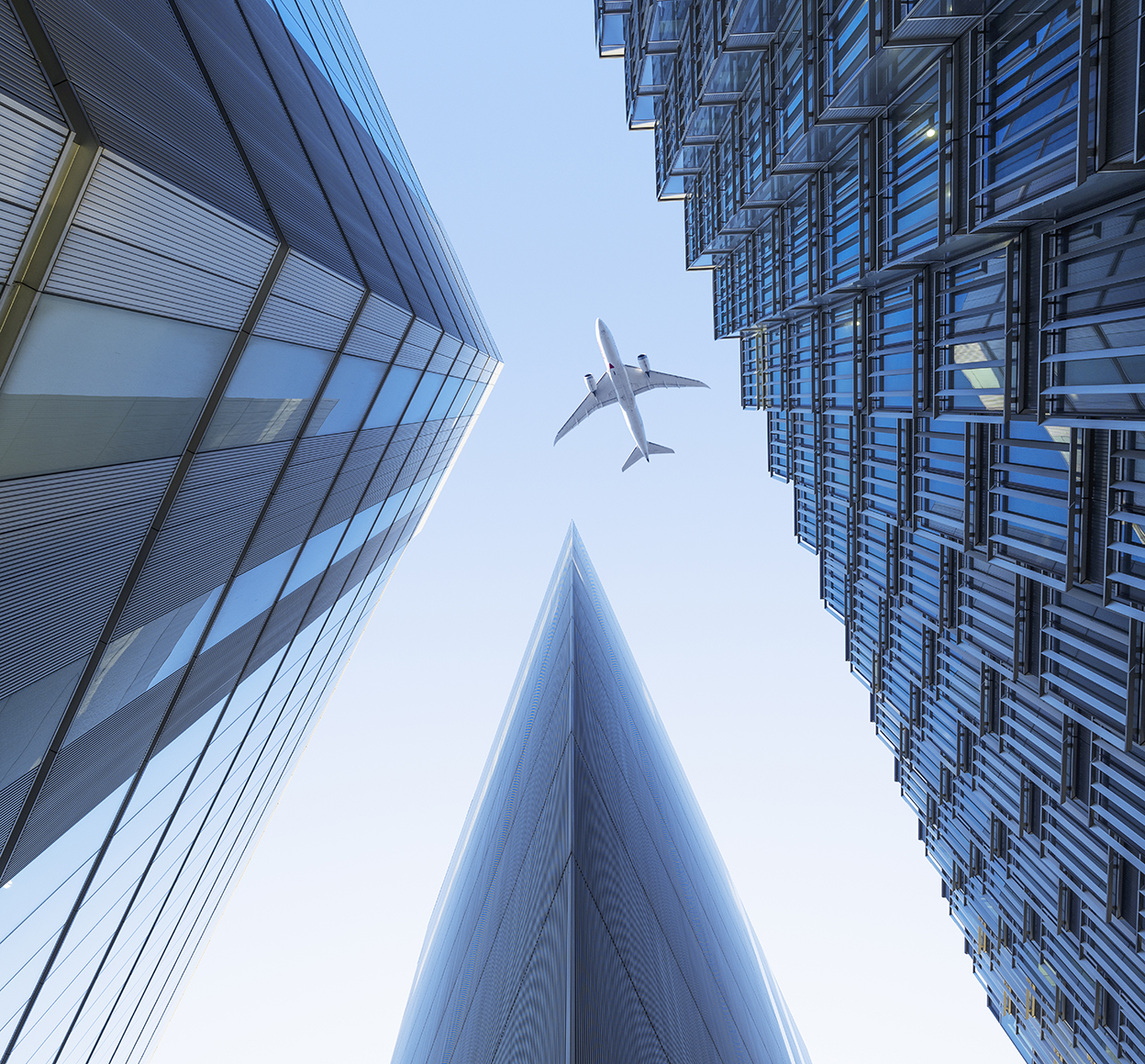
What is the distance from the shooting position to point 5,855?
357 inches

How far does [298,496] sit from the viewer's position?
42.1 feet

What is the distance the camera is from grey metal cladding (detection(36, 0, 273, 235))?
588cm

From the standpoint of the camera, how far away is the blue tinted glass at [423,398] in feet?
57.5

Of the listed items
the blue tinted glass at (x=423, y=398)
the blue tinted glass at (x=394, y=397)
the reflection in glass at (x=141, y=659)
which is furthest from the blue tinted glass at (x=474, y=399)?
the reflection in glass at (x=141, y=659)

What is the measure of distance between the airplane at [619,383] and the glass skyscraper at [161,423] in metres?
32.5

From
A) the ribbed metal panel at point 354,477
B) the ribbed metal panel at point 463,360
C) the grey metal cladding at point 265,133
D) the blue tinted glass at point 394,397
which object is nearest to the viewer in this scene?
the grey metal cladding at point 265,133

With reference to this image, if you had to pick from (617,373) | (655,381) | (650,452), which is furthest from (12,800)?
(650,452)

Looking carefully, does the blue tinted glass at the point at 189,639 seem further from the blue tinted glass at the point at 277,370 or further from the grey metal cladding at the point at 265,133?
the grey metal cladding at the point at 265,133

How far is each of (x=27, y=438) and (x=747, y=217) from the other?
35.8 meters

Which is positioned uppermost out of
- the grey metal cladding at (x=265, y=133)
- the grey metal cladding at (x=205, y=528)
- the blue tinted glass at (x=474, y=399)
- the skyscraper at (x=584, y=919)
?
the grey metal cladding at (x=265, y=133)

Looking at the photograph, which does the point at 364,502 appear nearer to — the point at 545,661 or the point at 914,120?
the point at 545,661

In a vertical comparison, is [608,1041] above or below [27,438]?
below

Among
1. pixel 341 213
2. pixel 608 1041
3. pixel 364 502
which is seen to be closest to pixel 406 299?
pixel 341 213

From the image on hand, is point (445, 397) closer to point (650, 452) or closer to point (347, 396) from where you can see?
point (347, 396)
